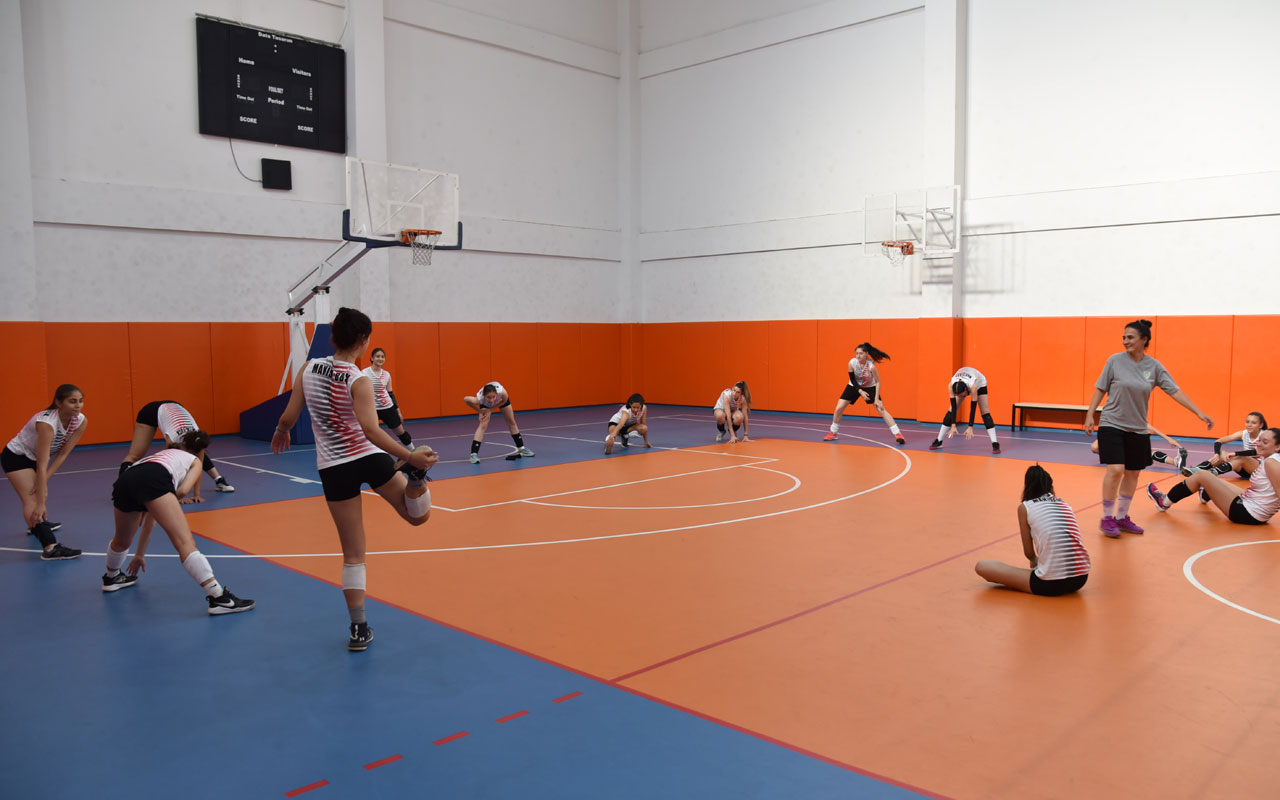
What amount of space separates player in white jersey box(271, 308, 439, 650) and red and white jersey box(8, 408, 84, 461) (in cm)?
418

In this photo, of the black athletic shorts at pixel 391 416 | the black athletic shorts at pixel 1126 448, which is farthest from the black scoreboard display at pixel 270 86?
the black athletic shorts at pixel 1126 448

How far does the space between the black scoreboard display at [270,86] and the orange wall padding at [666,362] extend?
3923mm

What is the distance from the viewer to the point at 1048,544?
656cm

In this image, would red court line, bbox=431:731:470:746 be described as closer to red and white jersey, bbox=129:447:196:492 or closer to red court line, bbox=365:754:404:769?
red court line, bbox=365:754:404:769

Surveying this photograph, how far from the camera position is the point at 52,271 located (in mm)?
15680

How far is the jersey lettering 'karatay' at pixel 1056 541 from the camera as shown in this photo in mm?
6539

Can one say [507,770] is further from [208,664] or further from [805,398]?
[805,398]

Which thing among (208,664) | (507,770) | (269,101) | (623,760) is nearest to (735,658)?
(623,760)

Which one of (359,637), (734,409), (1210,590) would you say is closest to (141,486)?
(359,637)

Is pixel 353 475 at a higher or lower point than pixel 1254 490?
higher

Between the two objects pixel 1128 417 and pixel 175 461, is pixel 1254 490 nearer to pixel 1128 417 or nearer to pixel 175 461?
pixel 1128 417

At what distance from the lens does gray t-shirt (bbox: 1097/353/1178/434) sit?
8.49 meters

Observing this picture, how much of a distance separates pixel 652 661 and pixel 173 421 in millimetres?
6413

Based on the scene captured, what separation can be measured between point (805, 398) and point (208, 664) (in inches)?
687
